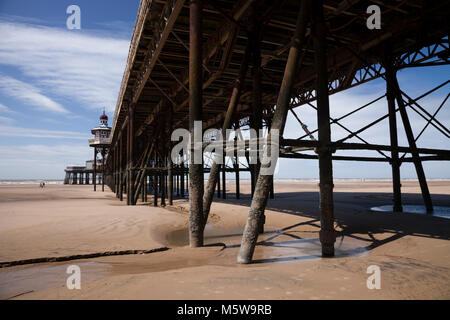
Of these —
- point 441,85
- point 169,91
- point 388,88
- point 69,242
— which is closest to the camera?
point 69,242

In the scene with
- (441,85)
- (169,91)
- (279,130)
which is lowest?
(279,130)

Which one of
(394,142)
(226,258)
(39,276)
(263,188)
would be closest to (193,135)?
(263,188)

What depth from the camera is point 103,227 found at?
7730mm

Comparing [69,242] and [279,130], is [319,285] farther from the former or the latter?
[69,242]

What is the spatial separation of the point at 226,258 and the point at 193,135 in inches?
108

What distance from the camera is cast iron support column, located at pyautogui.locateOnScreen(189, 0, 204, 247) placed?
6184mm

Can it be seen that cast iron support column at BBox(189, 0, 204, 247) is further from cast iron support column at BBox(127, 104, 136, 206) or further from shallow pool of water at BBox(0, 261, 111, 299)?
cast iron support column at BBox(127, 104, 136, 206)

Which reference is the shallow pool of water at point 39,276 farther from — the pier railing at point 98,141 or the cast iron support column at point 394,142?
the pier railing at point 98,141

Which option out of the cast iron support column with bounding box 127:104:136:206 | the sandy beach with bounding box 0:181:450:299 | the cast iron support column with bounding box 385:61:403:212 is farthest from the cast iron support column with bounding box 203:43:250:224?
the cast iron support column with bounding box 127:104:136:206

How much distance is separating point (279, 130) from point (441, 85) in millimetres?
6789

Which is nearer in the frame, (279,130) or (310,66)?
(279,130)

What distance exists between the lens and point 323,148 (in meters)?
5.53
